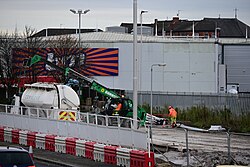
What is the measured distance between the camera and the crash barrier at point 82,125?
2259cm

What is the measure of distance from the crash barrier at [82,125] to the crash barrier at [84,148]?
0.31 metres

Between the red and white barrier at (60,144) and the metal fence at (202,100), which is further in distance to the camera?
the metal fence at (202,100)

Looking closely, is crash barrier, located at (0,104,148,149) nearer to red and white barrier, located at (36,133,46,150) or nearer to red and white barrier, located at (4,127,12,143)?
red and white barrier, located at (36,133,46,150)

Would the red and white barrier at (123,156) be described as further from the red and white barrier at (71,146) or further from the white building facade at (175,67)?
the white building facade at (175,67)

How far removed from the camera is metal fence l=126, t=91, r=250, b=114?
50875 millimetres

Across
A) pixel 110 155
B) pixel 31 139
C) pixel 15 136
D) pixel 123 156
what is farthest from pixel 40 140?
pixel 123 156

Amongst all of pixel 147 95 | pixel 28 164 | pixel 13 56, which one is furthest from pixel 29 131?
pixel 13 56

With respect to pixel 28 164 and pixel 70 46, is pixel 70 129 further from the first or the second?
pixel 70 46

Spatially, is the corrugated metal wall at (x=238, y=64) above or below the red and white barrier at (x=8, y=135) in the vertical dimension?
above

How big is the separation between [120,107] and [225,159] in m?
22.9

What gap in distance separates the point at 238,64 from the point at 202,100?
28.9 metres

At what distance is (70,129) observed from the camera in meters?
27.8

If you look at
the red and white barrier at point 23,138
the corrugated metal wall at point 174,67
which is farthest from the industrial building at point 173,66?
the red and white barrier at point 23,138

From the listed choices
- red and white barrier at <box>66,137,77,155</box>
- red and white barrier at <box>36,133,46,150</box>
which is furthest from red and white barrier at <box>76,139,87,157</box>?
red and white barrier at <box>36,133,46,150</box>
